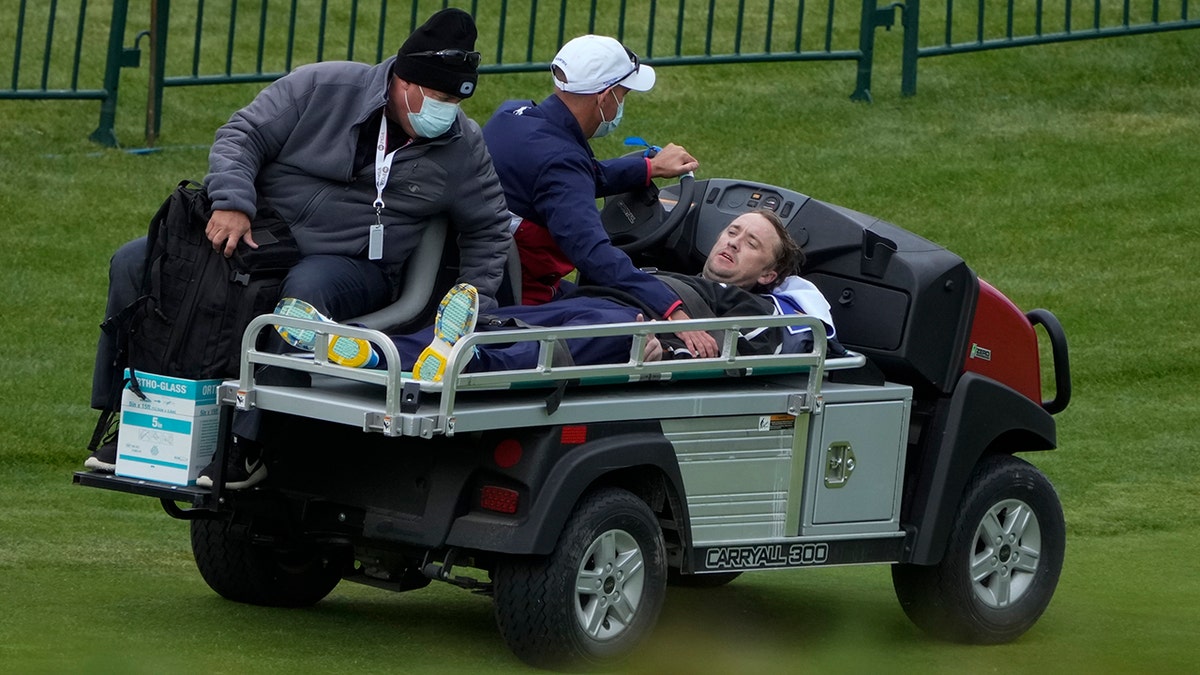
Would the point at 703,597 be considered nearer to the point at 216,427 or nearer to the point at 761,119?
the point at 216,427

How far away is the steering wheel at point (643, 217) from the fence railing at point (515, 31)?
7087mm

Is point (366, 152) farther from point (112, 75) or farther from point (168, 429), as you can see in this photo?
point (112, 75)

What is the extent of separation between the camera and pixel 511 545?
5.70 meters

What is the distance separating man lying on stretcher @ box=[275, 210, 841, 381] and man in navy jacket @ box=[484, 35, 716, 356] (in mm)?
102

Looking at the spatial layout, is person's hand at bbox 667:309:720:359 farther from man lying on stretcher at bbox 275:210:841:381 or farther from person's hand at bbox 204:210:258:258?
person's hand at bbox 204:210:258:258

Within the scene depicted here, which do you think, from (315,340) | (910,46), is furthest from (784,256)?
(910,46)

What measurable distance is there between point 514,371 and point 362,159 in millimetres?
1003

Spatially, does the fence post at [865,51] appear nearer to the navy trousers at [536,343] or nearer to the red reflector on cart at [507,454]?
the navy trousers at [536,343]

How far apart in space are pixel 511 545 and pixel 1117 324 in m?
7.35

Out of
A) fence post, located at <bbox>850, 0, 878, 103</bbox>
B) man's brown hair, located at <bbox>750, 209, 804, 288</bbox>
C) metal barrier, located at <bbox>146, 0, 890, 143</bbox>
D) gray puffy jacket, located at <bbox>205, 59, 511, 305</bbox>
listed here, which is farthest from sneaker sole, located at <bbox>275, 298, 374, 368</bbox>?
fence post, located at <bbox>850, 0, 878, 103</bbox>

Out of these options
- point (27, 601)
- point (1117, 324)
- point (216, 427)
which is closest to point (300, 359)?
point (216, 427)

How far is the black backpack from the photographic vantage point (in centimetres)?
584

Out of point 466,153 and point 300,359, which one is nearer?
point 300,359

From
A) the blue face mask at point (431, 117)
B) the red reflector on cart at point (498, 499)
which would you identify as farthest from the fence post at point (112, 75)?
the red reflector on cart at point (498, 499)
